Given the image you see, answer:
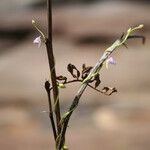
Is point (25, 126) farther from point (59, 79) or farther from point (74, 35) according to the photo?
point (59, 79)

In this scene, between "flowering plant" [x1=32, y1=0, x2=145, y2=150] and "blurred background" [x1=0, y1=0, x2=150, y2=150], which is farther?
"blurred background" [x1=0, y1=0, x2=150, y2=150]

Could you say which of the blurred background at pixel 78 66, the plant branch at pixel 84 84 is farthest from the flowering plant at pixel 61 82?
the blurred background at pixel 78 66

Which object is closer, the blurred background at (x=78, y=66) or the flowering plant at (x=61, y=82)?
the flowering plant at (x=61, y=82)

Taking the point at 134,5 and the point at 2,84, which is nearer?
the point at 2,84

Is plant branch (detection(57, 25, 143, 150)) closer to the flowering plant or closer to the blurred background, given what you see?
the flowering plant

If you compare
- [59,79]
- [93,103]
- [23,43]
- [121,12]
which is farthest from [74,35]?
[59,79]

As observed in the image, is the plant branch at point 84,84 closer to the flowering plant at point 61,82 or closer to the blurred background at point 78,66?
the flowering plant at point 61,82

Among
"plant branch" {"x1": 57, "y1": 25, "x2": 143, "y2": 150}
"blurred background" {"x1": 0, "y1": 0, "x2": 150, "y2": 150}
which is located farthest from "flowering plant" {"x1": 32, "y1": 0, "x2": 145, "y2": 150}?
"blurred background" {"x1": 0, "y1": 0, "x2": 150, "y2": 150}

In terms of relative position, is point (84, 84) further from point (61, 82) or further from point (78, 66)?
point (78, 66)
